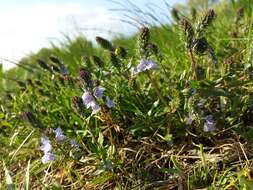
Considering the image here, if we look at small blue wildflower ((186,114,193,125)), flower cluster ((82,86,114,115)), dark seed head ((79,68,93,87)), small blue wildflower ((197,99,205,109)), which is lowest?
small blue wildflower ((186,114,193,125))

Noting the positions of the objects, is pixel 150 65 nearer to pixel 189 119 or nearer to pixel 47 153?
pixel 189 119

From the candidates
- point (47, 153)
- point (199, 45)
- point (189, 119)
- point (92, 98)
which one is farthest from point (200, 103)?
point (47, 153)

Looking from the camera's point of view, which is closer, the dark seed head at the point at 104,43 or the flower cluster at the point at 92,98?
the flower cluster at the point at 92,98

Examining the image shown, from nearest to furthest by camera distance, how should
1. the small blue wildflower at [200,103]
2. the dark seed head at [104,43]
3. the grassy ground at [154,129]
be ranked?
1. the grassy ground at [154,129]
2. the small blue wildflower at [200,103]
3. the dark seed head at [104,43]

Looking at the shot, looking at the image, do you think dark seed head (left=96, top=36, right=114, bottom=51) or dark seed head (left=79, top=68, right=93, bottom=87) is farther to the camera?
dark seed head (left=96, top=36, right=114, bottom=51)

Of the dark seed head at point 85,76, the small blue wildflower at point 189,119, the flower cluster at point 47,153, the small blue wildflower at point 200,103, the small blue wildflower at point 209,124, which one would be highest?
the dark seed head at point 85,76

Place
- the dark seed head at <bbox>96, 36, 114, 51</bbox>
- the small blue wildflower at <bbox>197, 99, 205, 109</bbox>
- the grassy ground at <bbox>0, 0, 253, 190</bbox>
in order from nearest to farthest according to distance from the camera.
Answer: the grassy ground at <bbox>0, 0, 253, 190</bbox> → the small blue wildflower at <bbox>197, 99, 205, 109</bbox> → the dark seed head at <bbox>96, 36, 114, 51</bbox>

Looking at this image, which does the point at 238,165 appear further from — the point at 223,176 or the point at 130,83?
the point at 130,83

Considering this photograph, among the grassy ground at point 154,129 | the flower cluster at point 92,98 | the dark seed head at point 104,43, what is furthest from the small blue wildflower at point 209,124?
the dark seed head at point 104,43

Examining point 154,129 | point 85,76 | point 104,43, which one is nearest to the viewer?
point 85,76

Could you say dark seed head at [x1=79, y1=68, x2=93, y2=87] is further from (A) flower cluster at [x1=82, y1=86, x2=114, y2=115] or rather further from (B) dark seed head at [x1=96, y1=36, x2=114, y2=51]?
(B) dark seed head at [x1=96, y1=36, x2=114, y2=51]

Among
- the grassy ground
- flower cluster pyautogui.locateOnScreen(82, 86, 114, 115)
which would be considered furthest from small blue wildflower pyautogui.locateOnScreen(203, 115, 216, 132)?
flower cluster pyautogui.locateOnScreen(82, 86, 114, 115)

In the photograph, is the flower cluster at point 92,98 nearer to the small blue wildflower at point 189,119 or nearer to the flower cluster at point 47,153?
the flower cluster at point 47,153
